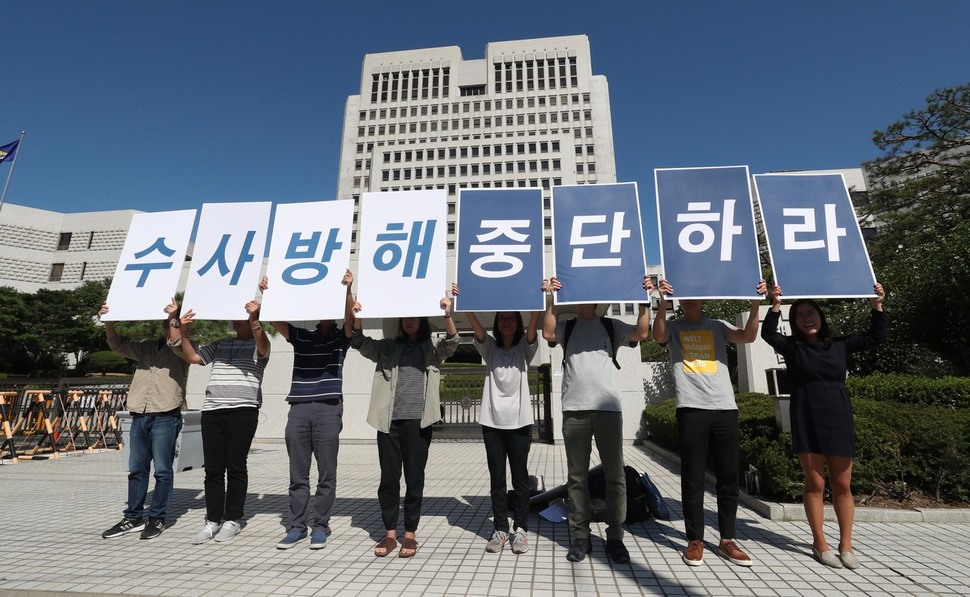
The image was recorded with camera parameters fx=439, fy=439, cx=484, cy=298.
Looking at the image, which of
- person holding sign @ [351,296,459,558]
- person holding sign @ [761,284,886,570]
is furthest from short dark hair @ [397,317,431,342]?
person holding sign @ [761,284,886,570]

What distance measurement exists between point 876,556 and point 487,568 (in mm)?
3164

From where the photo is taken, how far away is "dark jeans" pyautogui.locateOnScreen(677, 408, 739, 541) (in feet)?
11.7

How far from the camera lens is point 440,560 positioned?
3.58 metres

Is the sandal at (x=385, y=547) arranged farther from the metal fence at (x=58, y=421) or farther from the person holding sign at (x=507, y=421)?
the metal fence at (x=58, y=421)

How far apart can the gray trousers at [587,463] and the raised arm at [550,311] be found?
72cm

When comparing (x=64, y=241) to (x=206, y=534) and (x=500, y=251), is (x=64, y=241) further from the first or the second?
→ (x=500, y=251)

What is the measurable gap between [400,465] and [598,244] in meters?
2.72

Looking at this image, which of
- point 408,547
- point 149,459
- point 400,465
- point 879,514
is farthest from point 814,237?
point 149,459

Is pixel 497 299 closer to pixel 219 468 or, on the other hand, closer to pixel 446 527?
pixel 446 527

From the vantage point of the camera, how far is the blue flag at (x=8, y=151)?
17297mm

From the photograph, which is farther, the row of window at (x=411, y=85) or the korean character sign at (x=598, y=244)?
the row of window at (x=411, y=85)

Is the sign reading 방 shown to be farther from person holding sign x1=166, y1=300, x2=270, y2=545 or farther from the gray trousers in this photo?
the gray trousers

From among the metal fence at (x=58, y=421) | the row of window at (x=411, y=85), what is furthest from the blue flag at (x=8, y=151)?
the row of window at (x=411, y=85)

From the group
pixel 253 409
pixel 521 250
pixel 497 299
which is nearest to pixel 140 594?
pixel 253 409
